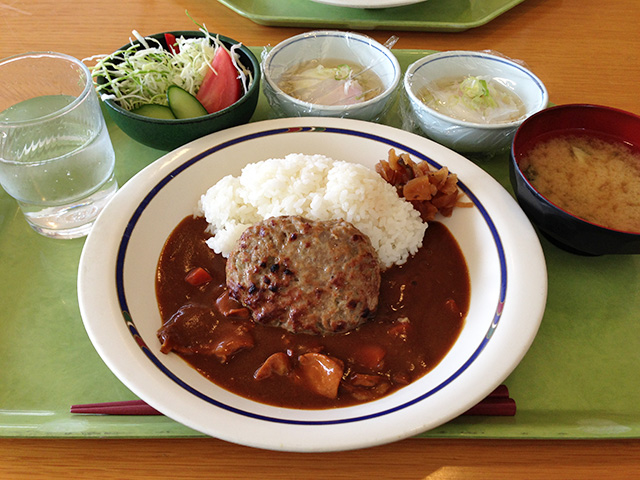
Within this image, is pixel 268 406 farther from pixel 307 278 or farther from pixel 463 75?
pixel 463 75

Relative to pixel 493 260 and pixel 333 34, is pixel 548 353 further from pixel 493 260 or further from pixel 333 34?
pixel 333 34

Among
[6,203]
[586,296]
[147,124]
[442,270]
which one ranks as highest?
[147,124]

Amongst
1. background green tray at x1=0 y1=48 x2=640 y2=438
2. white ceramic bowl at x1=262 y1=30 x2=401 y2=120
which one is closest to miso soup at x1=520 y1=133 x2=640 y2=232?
background green tray at x1=0 y1=48 x2=640 y2=438

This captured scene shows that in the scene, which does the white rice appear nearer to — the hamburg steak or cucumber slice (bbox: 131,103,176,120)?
the hamburg steak

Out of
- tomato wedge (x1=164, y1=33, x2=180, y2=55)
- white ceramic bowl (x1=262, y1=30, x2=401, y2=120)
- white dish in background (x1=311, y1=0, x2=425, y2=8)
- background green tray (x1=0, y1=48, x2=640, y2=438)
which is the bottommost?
background green tray (x1=0, y1=48, x2=640, y2=438)

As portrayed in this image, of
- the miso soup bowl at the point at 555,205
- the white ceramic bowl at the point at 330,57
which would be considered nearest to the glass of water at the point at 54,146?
the white ceramic bowl at the point at 330,57

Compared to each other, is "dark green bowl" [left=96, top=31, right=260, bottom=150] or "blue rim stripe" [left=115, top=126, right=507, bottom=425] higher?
"dark green bowl" [left=96, top=31, right=260, bottom=150]

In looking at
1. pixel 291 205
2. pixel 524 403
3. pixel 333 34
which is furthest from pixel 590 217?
pixel 333 34

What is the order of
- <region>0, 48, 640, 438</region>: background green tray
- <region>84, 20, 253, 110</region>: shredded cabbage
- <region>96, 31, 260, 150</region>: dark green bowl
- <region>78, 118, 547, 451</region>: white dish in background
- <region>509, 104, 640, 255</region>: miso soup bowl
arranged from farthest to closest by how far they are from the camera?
1. <region>84, 20, 253, 110</region>: shredded cabbage
2. <region>96, 31, 260, 150</region>: dark green bowl
3. <region>509, 104, 640, 255</region>: miso soup bowl
4. <region>0, 48, 640, 438</region>: background green tray
5. <region>78, 118, 547, 451</region>: white dish in background
